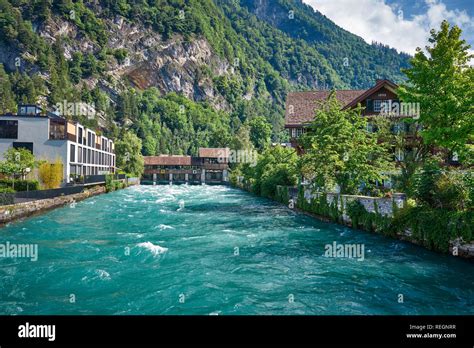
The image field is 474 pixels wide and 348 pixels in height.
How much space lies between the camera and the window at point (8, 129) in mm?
55219

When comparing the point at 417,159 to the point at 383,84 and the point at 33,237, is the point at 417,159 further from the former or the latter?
the point at 33,237

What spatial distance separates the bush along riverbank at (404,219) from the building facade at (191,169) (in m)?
97.8

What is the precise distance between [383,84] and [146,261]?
39.3m

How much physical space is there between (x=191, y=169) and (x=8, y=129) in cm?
8075

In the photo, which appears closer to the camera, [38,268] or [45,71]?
[38,268]

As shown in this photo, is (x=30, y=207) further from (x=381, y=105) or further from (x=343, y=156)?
(x=381, y=105)

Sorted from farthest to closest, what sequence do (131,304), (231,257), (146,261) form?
(231,257) < (146,261) < (131,304)

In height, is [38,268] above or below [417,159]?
below

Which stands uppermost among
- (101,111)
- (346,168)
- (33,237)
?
(101,111)

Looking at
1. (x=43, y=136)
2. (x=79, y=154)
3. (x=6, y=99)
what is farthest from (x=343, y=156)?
(x=6, y=99)

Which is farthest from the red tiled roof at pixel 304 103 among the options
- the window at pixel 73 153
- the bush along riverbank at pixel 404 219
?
the window at pixel 73 153

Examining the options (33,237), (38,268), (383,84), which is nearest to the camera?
(38,268)
